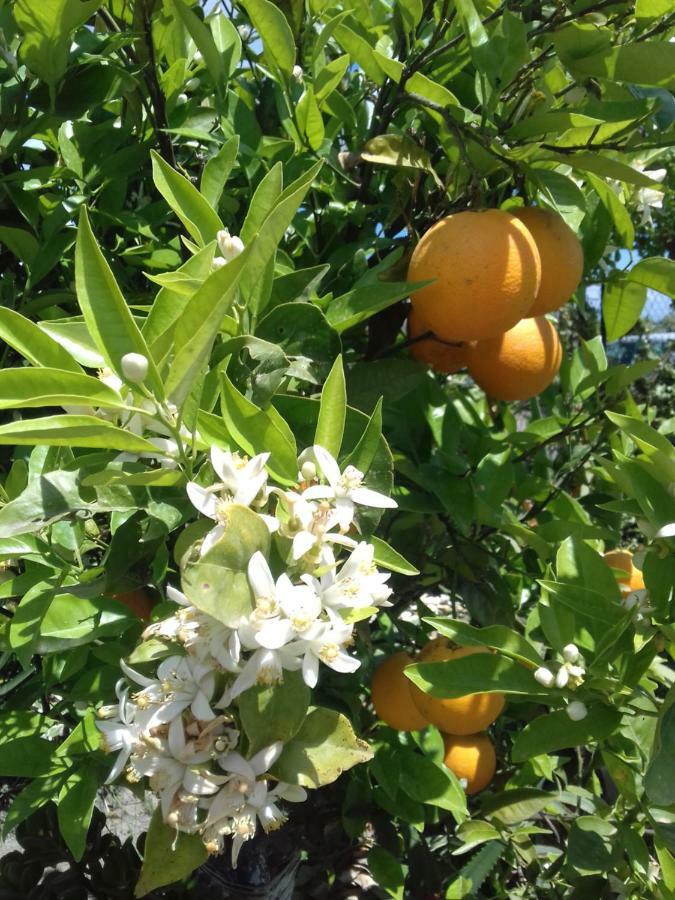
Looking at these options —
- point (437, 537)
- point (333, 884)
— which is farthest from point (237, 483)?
point (333, 884)

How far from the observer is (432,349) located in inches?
37.8

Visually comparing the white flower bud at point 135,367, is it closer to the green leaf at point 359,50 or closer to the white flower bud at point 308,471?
the white flower bud at point 308,471

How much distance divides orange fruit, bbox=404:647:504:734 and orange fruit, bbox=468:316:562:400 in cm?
32

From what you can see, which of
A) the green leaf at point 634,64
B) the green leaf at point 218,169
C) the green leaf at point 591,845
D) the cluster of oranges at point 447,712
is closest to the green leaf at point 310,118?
the green leaf at point 218,169

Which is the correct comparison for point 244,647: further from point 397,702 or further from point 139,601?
point 397,702

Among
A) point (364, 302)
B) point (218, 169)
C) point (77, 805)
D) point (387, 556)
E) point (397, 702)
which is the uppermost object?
point (218, 169)

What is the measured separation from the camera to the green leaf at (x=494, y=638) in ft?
2.54

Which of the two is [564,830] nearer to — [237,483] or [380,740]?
[380,740]

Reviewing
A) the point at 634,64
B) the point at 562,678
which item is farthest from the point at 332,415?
the point at 634,64

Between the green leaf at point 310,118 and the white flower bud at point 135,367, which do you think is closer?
the white flower bud at point 135,367

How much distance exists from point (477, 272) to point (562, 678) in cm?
39

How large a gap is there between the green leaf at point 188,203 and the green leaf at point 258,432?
201mm

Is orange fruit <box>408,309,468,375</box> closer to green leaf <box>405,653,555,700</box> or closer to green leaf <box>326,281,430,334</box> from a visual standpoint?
green leaf <box>326,281,430,334</box>

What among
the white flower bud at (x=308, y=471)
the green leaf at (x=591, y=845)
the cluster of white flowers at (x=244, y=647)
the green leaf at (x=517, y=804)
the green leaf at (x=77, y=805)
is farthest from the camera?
the green leaf at (x=517, y=804)
